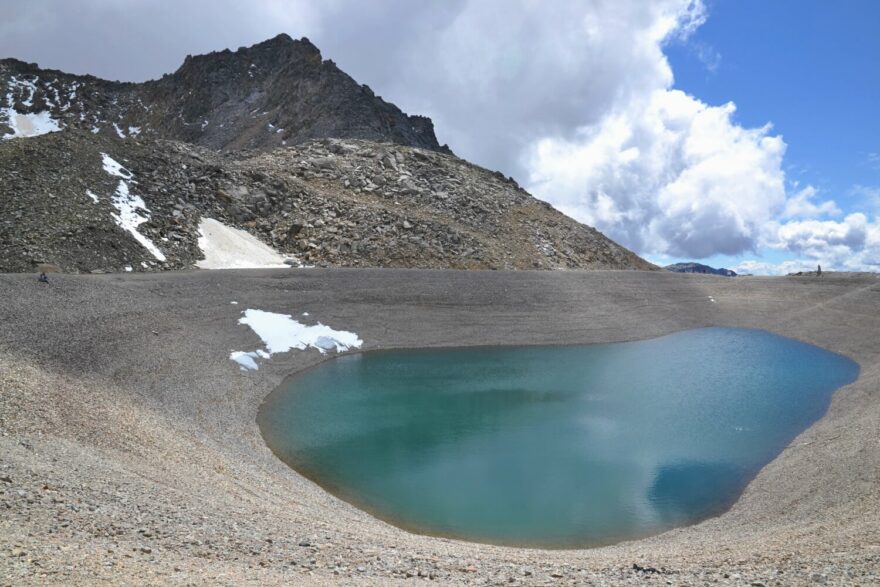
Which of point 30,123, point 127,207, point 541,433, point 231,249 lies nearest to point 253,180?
point 231,249

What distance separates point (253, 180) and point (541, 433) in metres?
34.4

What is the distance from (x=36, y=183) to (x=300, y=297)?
54.2 ft

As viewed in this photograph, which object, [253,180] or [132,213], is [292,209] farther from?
[132,213]

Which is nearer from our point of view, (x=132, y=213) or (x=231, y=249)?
(x=132, y=213)

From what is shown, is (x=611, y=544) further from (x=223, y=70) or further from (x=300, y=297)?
(x=223, y=70)

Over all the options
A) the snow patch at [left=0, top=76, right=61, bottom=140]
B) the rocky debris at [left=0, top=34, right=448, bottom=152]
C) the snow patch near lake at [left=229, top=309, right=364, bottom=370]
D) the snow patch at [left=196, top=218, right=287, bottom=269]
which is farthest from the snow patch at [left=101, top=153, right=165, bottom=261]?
the snow patch at [left=0, top=76, right=61, bottom=140]

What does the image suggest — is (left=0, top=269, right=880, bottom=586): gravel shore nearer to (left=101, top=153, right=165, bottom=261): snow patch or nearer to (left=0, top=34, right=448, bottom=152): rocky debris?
(left=101, top=153, right=165, bottom=261): snow patch

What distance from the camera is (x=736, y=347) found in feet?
126

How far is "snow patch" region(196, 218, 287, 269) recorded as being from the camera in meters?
35.3

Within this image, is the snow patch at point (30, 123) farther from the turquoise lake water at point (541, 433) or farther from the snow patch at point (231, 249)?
the turquoise lake water at point (541, 433)

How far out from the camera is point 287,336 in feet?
94.8

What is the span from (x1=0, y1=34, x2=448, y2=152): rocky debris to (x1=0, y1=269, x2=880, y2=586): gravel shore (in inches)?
1545

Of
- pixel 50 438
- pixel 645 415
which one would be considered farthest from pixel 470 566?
pixel 645 415

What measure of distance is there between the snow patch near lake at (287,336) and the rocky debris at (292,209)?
24.9 ft
